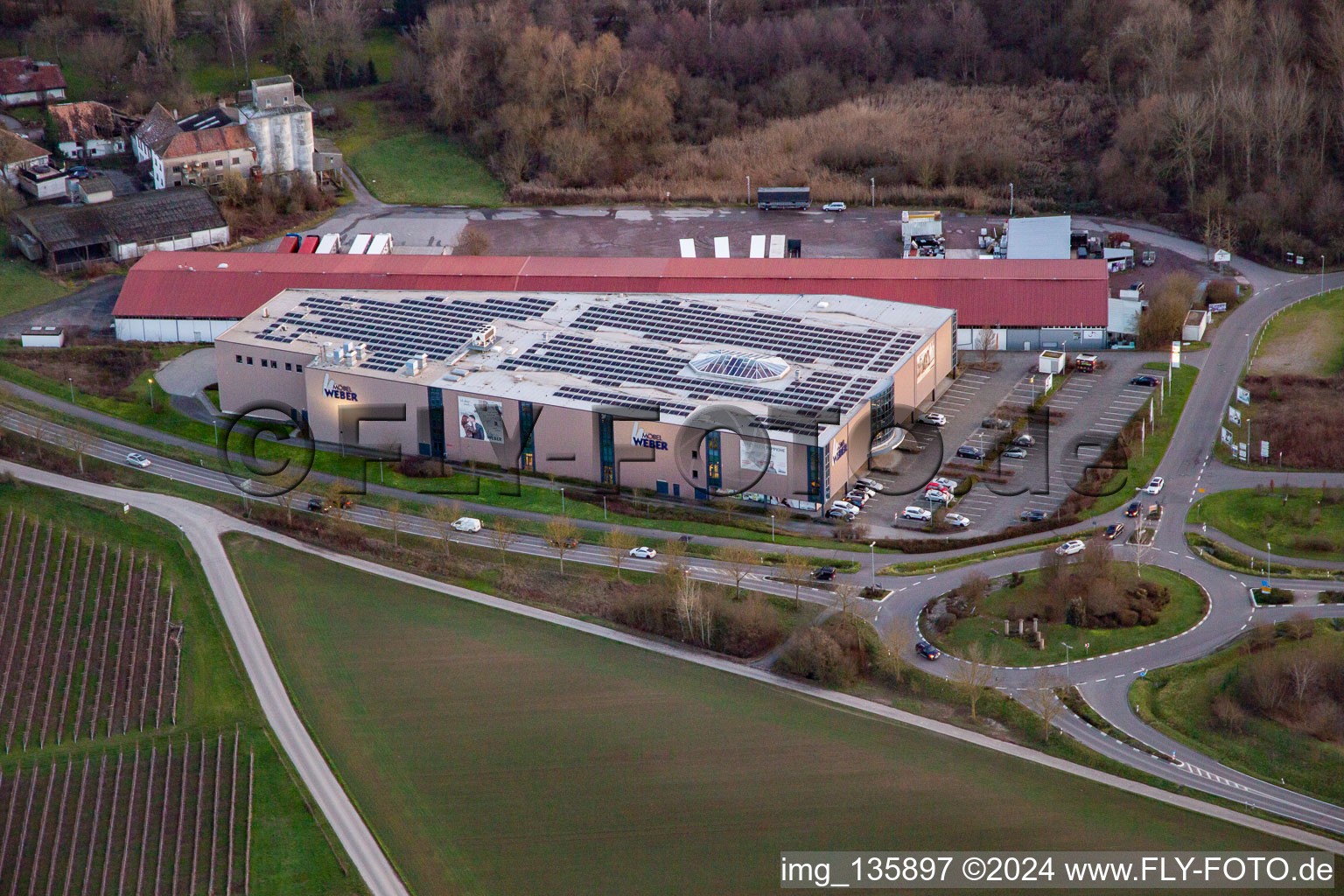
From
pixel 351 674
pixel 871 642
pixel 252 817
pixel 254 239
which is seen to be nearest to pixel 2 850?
pixel 252 817

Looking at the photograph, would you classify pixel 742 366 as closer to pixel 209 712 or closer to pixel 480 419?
pixel 480 419

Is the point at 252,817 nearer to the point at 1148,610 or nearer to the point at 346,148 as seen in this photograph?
the point at 1148,610

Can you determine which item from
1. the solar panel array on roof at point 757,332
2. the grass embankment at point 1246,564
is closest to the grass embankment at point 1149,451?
the grass embankment at point 1246,564

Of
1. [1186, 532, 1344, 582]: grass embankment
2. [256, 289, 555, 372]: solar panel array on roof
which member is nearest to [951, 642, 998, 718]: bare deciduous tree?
[1186, 532, 1344, 582]: grass embankment

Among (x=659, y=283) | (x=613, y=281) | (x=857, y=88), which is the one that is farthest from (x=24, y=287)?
(x=857, y=88)

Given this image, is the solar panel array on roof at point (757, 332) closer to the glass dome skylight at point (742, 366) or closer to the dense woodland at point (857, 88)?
the glass dome skylight at point (742, 366)

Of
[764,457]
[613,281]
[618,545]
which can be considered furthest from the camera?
[613,281]

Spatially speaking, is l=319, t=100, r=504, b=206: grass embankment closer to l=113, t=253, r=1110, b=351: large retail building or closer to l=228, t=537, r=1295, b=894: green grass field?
l=113, t=253, r=1110, b=351: large retail building
